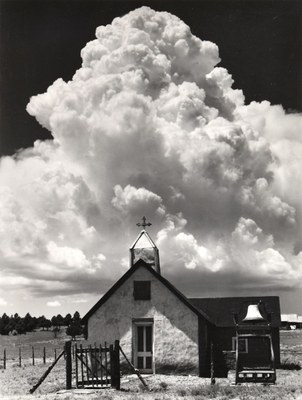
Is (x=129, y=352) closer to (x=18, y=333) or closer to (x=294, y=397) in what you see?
(x=294, y=397)

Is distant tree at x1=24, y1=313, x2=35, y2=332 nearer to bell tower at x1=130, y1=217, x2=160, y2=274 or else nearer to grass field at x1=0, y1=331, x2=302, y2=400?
bell tower at x1=130, y1=217, x2=160, y2=274

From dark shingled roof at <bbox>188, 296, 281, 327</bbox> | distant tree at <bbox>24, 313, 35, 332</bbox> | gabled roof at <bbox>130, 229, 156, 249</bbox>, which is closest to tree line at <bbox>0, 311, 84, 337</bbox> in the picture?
distant tree at <bbox>24, 313, 35, 332</bbox>

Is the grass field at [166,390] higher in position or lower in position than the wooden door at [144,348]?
lower

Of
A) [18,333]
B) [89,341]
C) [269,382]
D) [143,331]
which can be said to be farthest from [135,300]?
[18,333]

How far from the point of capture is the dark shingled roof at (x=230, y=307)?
3134cm

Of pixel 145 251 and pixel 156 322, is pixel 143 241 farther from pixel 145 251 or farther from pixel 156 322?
pixel 156 322

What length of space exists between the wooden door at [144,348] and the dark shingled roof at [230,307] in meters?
8.40

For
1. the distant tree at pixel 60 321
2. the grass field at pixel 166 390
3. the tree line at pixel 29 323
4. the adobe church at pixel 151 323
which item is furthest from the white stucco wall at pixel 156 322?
the distant tree at pixel 60 321

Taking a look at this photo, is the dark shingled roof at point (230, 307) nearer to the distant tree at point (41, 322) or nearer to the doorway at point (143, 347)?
the doorway at point (143, 347)

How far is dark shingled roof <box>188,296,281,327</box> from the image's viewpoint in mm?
31344

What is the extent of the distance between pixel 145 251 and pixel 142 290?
4277 mm

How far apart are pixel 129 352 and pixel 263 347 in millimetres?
10338

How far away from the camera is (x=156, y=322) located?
23.6 meters

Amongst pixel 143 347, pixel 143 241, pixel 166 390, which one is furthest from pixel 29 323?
pixel 166 390
